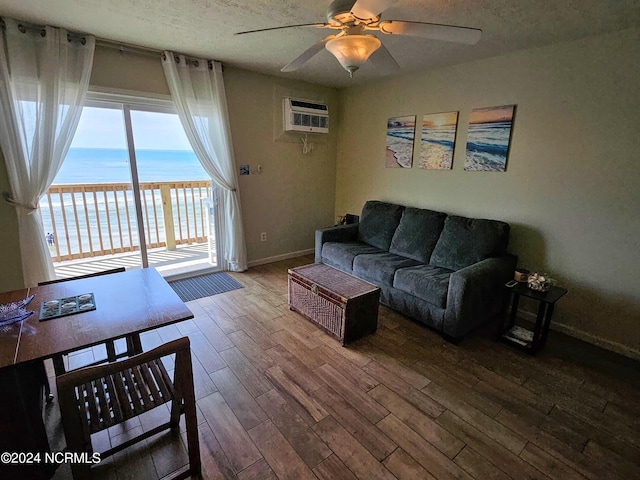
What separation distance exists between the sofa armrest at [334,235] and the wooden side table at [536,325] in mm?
1902

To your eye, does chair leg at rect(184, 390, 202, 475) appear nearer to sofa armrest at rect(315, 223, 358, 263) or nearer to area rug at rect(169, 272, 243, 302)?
area rug at rect(169, 272, 243, 302)

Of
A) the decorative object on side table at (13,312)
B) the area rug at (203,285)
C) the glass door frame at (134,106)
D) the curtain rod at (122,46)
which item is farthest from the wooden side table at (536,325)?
the curtain rod at (122,46)

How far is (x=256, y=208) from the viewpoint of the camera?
164 inches

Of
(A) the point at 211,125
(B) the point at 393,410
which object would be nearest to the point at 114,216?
(A) the point at 211,125

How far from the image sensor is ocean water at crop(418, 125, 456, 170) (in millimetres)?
3340

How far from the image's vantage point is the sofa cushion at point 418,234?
3283 millimetres

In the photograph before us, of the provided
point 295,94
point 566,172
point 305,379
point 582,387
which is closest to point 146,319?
point 305,379

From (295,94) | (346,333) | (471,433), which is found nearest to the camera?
(471,433)

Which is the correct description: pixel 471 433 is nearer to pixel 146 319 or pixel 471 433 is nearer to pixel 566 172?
pixel 146 319

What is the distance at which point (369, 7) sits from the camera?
1.43 m

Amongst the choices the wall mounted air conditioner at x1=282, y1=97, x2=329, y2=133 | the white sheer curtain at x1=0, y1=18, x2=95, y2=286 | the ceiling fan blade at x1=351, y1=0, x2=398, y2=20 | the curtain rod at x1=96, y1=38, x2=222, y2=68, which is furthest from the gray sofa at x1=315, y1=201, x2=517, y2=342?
the white sheer curtain at x1=0, y1=18, x2=95, y2=286

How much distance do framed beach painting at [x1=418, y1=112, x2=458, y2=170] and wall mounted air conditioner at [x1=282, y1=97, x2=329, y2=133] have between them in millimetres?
1425

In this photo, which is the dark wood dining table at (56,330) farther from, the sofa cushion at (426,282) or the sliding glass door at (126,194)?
the sofa cushion at (426,282)

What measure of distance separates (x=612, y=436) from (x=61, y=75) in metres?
4.64
